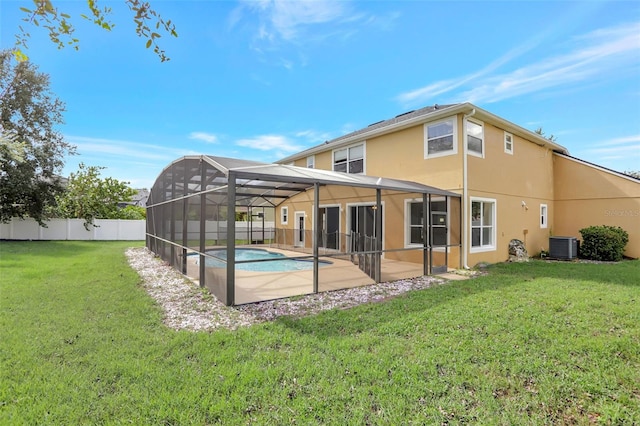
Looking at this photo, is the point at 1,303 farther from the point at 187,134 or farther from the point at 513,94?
the point at 513,94

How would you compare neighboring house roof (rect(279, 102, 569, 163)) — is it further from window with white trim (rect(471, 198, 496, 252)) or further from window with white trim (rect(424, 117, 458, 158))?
window with white trim (rect(471, 198, 496, 252))

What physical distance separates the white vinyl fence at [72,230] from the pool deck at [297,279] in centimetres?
1516

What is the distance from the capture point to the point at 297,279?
816 cm

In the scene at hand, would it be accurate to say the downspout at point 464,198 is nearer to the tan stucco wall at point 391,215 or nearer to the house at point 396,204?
the house at point 396,204

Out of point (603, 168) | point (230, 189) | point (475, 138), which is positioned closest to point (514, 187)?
point (475, 138)

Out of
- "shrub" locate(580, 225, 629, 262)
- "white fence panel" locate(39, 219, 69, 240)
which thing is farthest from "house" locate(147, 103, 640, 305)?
"white fence panel" locate(39, 219, 69, 240)

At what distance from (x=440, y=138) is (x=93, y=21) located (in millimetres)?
9892

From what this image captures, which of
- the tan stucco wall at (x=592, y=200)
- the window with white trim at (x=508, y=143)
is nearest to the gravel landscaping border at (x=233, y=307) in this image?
the window with white trim at (x=508, y=143)

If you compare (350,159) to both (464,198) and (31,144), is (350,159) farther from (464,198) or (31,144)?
(31,144)

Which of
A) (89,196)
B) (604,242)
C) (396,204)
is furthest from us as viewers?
(89,196)

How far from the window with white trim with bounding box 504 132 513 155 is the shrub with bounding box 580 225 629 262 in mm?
4439

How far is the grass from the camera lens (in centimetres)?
254

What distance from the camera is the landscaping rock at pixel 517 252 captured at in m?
11.0

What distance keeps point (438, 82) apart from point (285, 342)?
14.2 meters
